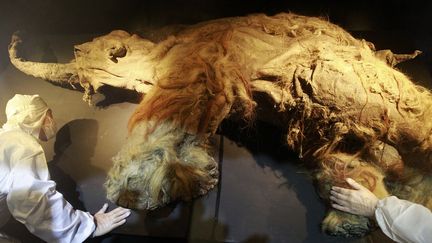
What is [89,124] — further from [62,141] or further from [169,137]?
[169,137]

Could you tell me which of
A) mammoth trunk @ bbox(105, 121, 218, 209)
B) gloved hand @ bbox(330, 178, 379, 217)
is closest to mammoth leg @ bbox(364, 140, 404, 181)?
gloved hand @ bbox(330, 178, 379, 217)

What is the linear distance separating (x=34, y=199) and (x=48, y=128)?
0.33 metres

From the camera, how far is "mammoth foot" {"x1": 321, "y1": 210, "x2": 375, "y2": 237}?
130cm

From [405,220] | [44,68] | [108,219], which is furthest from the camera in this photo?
[44,68]

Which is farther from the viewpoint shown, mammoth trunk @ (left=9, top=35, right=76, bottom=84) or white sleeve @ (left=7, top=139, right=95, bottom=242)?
mammoth trunk @ (left=9, top=35, right=76, bottom=84)

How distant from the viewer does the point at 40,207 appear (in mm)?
1233

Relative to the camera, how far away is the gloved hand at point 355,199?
1.27m

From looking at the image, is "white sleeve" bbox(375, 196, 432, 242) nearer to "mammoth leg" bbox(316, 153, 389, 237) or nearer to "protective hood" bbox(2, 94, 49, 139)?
"mammoth leg" bbox(316, 153, 389, 237)

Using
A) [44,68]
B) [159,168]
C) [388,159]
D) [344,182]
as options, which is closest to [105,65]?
[44,68]

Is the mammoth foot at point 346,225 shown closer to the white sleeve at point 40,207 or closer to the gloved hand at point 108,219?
the gloved hand at point 108,219

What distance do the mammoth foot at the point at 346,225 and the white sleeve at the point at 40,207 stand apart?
75 cm

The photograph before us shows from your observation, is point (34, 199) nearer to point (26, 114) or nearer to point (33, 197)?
point (33, 197)

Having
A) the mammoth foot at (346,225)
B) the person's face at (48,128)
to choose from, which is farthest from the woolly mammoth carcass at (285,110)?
the person's face at (48,128)

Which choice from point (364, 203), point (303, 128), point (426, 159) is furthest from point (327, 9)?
point (364, 203)
